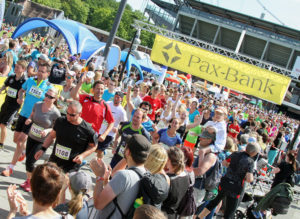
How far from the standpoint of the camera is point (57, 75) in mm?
9461

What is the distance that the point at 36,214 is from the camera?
95.3 inches

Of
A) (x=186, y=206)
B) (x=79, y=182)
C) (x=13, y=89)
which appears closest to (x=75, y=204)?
(x=79, y=182)

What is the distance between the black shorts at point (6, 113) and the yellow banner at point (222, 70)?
25.9 ft

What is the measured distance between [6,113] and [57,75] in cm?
285

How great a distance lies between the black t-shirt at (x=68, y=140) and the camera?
15.4 ft

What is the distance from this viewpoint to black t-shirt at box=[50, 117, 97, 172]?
4691 mm

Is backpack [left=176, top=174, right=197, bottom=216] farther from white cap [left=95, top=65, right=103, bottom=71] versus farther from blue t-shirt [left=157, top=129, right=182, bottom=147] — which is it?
white cap [left=95, top=65, right=103, bottom=71]

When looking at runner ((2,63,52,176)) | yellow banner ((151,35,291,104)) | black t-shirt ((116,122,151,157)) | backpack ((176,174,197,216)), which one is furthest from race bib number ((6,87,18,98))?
yellow banner ((151,35,291,104))

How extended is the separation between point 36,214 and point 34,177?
0.28m

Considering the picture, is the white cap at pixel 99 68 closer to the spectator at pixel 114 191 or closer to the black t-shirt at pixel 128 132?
the black t-shirt at pixel 128 132

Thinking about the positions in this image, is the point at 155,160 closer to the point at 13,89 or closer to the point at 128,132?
the point at 128,132

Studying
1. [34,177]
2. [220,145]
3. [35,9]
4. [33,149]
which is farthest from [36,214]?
[35,9]

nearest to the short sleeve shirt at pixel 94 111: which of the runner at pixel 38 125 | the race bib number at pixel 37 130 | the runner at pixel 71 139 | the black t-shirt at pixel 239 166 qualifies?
the runner at pixel 38 125

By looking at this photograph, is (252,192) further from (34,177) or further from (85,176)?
(34,177)
